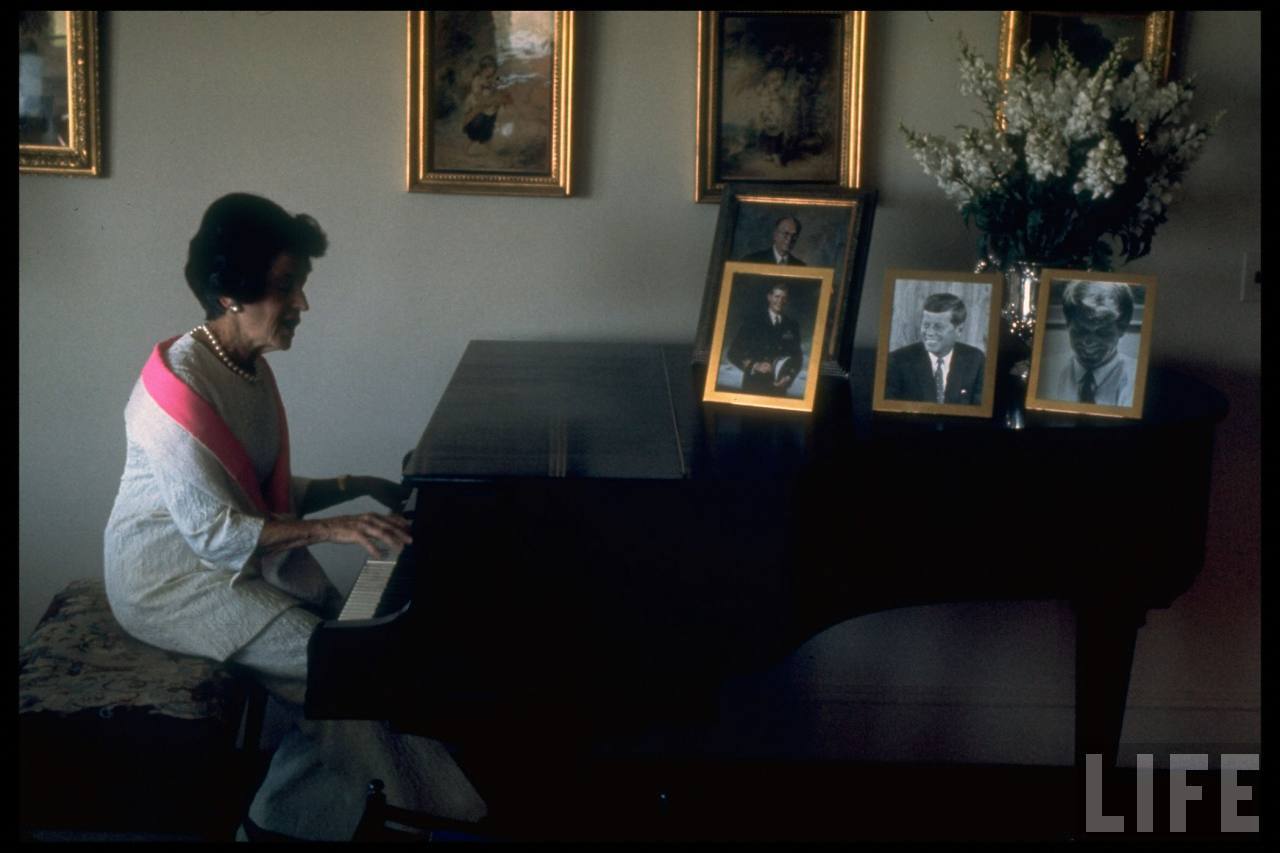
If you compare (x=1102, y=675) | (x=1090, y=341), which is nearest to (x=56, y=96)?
(x=1090, y=341)

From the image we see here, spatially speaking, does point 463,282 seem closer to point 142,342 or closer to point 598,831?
point 142,342

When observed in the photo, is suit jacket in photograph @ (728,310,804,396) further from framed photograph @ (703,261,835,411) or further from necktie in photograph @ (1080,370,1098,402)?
necktie in photograph @ (1080,370,1098,402)

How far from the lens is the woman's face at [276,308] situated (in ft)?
6.75

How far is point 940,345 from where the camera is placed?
1990mm

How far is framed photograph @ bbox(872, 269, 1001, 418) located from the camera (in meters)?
1.97

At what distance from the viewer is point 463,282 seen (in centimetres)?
262

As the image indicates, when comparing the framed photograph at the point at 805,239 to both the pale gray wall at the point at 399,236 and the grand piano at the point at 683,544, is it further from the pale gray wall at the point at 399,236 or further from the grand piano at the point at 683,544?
the pale gray wall at the point at 399,236

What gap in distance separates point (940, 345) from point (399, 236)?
1.21 metres

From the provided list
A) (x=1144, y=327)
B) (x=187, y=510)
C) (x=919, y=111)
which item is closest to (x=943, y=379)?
(x=1144, y=327)

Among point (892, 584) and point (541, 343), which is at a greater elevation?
point (541, 343)

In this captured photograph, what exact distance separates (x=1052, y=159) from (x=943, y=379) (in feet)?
1.48

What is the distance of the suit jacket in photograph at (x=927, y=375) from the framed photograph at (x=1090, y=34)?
866 millimetres

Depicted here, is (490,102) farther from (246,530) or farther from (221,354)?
(246,530)

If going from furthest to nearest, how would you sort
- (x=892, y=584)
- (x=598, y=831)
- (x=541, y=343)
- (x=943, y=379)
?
1. (x=541, y=343)
2. (x=943, y=379)
3. (x=892, y=584)
4. (x=598, y=831)
